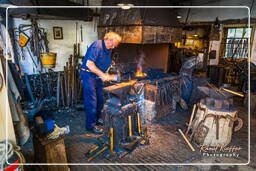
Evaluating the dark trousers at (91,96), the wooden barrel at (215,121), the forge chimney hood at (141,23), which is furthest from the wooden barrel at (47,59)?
the wooden barrel at (215,121)

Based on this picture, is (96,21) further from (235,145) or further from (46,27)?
(235,145)

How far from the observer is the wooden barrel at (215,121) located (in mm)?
3141

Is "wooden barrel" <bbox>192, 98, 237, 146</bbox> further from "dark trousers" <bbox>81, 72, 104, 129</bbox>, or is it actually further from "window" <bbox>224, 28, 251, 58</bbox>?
"window" <bbox>224, 28, 251, 58</bbox>

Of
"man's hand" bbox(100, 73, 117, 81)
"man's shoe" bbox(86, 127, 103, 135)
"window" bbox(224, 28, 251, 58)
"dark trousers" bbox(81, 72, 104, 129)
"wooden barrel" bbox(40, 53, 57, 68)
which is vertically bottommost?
"man's shoe" bbox(86, 127, 103, 135)

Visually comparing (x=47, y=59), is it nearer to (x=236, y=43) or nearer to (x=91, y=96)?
(x=91, y=96)

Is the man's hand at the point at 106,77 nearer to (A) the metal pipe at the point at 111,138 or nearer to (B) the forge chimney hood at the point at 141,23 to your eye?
(A) the metal pipe at the point at 111,138

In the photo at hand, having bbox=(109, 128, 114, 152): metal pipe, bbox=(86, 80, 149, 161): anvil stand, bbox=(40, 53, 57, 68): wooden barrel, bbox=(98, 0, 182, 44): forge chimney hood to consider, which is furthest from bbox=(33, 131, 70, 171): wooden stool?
bbox=(98, 0, 182, 44): forge chimney hood

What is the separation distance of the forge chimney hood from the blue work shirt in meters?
1.19

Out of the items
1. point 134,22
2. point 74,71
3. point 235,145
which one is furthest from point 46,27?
point 235,145

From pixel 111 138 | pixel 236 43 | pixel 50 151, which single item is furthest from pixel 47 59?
pixel 236 43

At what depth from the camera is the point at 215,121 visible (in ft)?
10.4

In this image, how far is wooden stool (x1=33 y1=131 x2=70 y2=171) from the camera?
2.21 meters

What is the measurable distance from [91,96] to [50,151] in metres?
1.47

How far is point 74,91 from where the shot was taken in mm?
4969
